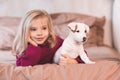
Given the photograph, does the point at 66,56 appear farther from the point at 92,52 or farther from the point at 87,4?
the point at 87,4

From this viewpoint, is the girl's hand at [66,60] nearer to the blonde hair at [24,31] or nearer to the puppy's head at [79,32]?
the puppy's head at [79,32]

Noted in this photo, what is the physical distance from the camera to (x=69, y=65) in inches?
47.2

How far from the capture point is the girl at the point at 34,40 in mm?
1428

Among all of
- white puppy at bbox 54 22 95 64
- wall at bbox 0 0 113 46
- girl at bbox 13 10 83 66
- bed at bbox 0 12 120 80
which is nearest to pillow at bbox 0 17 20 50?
bed at bbox 0 12 120 80

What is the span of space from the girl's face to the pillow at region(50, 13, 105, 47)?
0.62 metres

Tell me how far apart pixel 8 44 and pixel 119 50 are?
0.95 m

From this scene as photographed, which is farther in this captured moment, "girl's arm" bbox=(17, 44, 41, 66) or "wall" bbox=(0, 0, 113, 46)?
"wall" bbox=(0, 0, 113, 46)

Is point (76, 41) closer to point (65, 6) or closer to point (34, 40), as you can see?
point (34, 40)

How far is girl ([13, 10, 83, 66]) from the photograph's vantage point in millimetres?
1428

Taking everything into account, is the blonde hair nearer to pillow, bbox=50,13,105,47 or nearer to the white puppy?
the white puppy

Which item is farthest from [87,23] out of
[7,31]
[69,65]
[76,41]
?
[69,65]

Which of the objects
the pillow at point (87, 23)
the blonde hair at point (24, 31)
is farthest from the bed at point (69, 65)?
the blonde hair at point (24, 31)

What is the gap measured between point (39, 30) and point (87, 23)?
0.81 metres

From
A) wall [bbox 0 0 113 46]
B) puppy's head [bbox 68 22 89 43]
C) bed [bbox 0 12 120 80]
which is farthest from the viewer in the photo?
wall [bbox 0 0 113 46]
